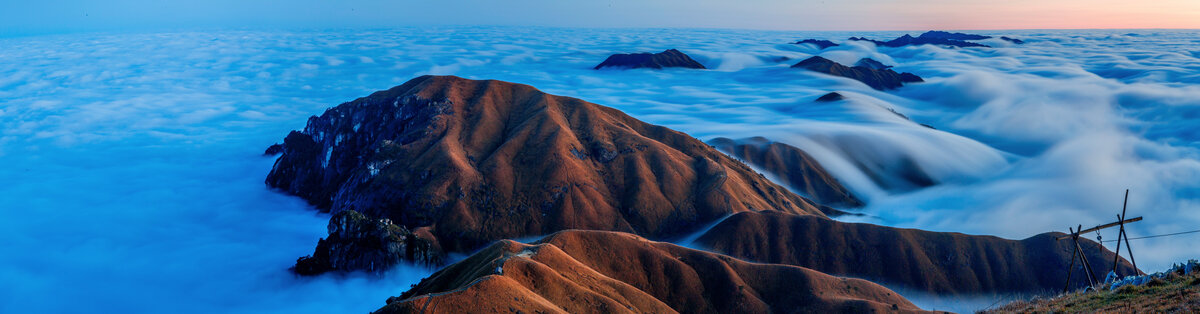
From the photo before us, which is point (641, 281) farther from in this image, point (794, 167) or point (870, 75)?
point (870, 75)

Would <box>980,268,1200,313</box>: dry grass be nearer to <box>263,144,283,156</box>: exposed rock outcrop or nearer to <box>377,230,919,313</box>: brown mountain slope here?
<box>377,230,919,313</box>: brown mountain slope

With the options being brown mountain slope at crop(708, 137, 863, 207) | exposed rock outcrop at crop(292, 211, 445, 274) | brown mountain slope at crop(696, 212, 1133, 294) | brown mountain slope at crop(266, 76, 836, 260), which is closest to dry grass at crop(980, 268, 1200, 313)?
brown mountain slope at crop(696, 212, 1133, 294)

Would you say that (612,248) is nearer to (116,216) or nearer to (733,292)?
(733,292)

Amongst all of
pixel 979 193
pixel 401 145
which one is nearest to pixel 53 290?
pixel 401 145

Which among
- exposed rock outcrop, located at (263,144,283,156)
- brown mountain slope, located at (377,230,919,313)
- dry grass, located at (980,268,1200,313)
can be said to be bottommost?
exposed rock outcrop, located at (263,144,283,156)

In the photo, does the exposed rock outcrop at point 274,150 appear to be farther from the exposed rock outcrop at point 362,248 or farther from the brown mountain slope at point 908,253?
the brown mountain slope at point 908,253

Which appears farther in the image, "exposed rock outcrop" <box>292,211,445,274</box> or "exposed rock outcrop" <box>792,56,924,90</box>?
"exposed rock outcrop" <box>792,56,924,90</box>
